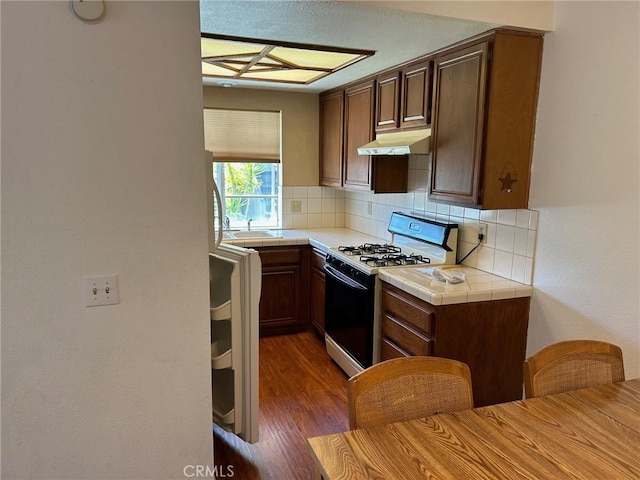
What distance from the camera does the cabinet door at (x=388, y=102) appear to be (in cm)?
309

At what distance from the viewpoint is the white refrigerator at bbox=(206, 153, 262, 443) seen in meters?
2.22

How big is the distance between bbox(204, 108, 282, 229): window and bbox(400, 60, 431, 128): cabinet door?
1.64 m

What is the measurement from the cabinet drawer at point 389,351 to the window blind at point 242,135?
220cm

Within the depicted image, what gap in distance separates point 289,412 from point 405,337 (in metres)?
0.85

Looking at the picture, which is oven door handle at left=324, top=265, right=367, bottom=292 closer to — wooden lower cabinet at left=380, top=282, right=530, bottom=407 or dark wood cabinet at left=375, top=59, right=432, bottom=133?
wooden lower cabinet at left=380, top=282, right=530, bottom=407

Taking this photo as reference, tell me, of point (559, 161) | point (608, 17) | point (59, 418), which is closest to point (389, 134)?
point (559, 161)

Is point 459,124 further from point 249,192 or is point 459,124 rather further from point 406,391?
point 249,192

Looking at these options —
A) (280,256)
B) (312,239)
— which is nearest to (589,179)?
(312,239)

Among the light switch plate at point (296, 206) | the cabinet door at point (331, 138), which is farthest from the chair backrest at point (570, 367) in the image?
the light switch plate at point (296, 206)

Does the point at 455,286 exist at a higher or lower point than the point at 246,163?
lower

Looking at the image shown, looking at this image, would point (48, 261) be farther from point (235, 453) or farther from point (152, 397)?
point (235, 453)

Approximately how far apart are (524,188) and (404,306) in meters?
0.91

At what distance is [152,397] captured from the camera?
71.8 inches

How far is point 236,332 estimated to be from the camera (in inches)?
89.2
